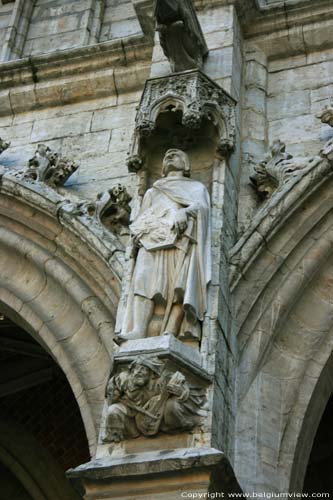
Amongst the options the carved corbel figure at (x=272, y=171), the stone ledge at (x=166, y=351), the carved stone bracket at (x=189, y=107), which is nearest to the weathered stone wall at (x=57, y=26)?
the carved stone bracket at (x=189, y=107)

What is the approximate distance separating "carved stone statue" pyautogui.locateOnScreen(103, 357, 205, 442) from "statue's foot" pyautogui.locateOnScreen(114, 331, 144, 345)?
0.85 ft

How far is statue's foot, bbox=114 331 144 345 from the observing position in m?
5.31

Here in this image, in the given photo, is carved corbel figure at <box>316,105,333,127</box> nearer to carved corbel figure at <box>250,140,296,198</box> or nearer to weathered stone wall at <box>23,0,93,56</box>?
carved corbel figure at <box>250,140,296,198</box>

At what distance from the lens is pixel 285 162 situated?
647 cm

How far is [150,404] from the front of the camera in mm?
4984

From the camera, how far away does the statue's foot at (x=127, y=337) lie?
5.31 meters

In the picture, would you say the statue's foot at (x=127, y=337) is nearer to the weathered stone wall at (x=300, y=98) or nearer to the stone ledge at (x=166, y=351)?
the stone ledge at (x=166, y=351)

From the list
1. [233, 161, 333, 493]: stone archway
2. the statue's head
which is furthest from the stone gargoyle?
the statue's head

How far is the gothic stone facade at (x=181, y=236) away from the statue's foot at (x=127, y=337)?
0.01m

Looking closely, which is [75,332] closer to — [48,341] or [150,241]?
[48,341]

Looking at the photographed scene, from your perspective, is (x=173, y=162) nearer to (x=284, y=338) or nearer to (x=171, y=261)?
(x=171, y=261)

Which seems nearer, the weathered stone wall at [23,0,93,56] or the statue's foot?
the statue's foot

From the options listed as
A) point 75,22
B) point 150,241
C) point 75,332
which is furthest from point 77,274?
point 75,22

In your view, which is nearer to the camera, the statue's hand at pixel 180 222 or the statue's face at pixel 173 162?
the statue's hand at pixel 180 222
